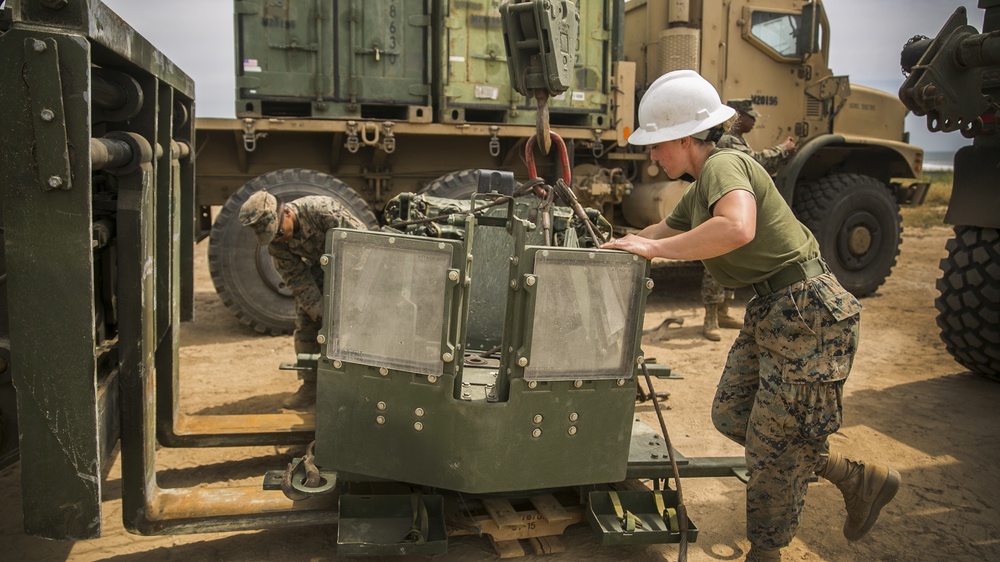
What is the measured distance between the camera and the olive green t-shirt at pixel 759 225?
9.34 feet

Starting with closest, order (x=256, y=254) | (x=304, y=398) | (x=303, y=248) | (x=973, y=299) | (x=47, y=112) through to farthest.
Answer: (x=47, y=112)
(x=303, y=248)
(x=304, y=398)
(x=973, y=299)
(x=256, y=254)

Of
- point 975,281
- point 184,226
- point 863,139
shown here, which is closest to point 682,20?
point 863,139

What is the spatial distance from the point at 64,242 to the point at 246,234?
Answer: 4494 mm

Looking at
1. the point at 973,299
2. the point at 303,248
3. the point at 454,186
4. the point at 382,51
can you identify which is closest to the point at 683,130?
the point at 303,248

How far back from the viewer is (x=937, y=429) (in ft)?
16.1

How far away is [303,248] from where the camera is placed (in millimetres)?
5012

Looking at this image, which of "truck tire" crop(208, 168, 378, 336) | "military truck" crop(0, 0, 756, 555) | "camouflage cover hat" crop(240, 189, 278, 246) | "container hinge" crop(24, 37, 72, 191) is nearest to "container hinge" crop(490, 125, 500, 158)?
"truck tire" crop(208, 168, 378, 336)

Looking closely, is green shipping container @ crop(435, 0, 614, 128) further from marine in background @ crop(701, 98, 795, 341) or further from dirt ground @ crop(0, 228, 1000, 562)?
dirt ground @ crop(0, 228, 1000, 562)

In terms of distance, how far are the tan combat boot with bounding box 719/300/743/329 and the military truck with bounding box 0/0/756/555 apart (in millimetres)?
4485

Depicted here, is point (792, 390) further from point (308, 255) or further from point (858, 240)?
point (858, 240)

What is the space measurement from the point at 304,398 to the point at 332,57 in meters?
3.27

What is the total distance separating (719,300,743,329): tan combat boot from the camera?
7.55m

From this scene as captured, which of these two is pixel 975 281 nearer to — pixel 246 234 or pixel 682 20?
pixel 682 20

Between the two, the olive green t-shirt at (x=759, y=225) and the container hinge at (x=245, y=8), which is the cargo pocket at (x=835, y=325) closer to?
the olive green t-shirt at (x=759, y=225)
